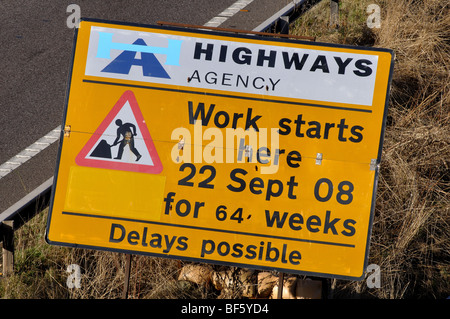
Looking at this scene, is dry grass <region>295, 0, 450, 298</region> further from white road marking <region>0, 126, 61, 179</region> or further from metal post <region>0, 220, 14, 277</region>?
white road marking <region>0, 126, 61, 179</region>

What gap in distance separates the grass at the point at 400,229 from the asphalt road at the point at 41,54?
0.79m

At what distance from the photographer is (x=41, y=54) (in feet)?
20.7

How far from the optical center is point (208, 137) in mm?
3785

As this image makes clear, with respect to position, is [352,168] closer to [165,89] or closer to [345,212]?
[345,212]

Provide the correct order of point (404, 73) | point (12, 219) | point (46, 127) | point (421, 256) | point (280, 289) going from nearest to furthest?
point (280, 289), point (12, 219), point (421, 256), point (404, 73), point (46, 127)

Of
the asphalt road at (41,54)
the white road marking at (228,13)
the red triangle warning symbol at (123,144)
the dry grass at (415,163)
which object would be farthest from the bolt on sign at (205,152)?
the white road marking at (228,13)

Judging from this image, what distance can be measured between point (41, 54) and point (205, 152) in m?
3.47

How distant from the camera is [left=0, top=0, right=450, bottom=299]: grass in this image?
4797 millimetres

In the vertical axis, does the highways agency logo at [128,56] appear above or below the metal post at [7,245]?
above

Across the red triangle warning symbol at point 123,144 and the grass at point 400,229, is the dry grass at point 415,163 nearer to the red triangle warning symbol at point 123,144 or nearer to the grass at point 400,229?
the grass at point 400,229

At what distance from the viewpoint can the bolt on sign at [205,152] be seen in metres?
3.74

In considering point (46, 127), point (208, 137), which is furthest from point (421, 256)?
point (46, 127)

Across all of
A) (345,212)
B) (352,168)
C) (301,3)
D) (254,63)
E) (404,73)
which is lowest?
(345,212)

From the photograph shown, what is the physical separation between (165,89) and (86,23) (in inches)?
28.8
